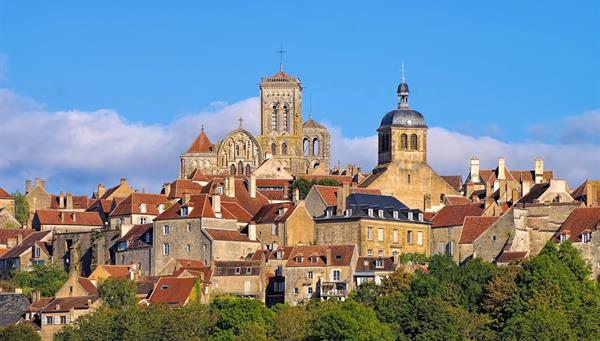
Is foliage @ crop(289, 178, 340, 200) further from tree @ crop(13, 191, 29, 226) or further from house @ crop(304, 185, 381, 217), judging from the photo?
tree @ crop(13, 191, 29, 226)

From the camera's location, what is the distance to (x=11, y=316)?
108250 millimetres

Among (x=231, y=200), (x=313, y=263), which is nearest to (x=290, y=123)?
(x=231, y=200)

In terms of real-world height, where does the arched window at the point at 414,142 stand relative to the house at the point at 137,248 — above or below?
above

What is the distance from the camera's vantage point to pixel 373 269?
103m

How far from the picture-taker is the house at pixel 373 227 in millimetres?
107312

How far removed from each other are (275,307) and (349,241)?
26.4 ft

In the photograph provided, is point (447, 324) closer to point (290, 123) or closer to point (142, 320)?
point (142, 320)

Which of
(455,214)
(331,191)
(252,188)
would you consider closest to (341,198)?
(331,191)

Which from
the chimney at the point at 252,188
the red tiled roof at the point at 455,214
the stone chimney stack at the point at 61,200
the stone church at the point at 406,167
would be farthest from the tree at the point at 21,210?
the red tiled roof at the point at 455,214

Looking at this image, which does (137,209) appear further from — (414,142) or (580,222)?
(580,222)

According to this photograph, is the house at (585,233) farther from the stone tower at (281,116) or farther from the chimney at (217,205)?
the stone tower at (281,116)

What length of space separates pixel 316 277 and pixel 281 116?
5254cm

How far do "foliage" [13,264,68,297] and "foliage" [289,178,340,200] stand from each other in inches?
631

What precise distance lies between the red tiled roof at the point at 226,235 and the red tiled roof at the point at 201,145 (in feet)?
135
